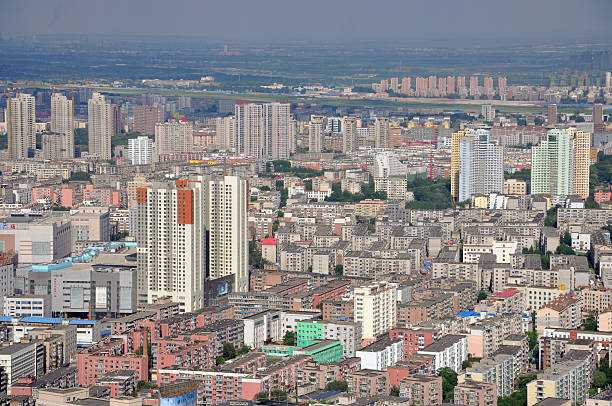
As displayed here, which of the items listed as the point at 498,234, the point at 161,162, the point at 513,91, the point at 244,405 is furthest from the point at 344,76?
the point at 244,405

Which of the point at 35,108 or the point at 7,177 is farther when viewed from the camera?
the point at 35,108

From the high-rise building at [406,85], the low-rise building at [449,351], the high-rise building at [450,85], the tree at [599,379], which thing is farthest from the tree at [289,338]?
the high-rise building at [406,85]

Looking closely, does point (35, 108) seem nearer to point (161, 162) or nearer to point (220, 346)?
point (161, 162)

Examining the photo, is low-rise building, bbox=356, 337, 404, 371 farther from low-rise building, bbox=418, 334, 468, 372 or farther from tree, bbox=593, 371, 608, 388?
tree, bbox=593, 371, 608, 388

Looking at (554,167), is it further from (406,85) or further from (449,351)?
(406,85)

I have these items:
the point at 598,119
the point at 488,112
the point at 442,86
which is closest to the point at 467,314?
the point at 598,119

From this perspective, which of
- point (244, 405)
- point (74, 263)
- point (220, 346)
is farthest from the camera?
point (74, 263)

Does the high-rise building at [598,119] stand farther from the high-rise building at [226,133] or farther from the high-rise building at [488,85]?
the high-rise building at [226,133]
